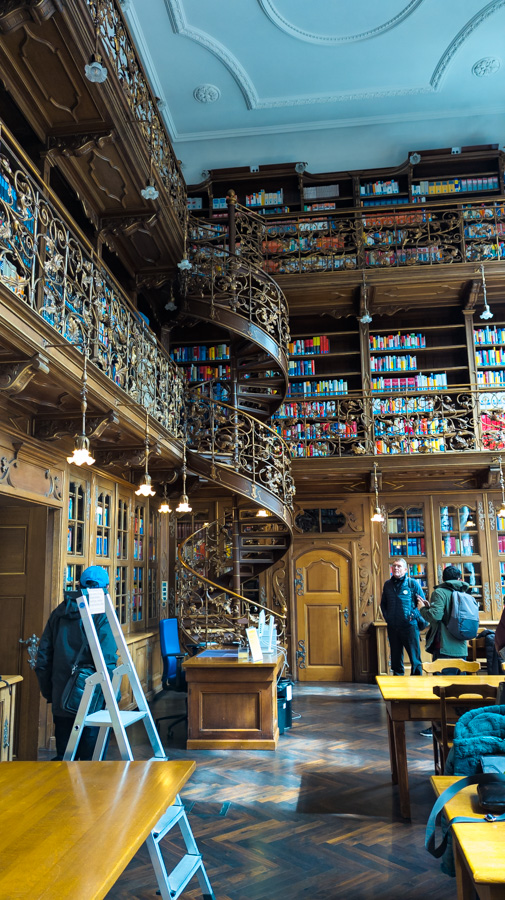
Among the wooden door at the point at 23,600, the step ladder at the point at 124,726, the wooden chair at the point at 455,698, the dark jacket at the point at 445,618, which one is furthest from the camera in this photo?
the dark jacket at the point at 445,618

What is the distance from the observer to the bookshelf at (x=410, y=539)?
930 cm

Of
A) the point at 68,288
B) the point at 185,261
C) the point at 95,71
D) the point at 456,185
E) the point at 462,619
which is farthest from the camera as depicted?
the point at 456,185

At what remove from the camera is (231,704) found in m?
5.77

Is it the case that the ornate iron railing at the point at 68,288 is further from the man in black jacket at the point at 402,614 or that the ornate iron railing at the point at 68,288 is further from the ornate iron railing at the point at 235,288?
the man in black jacket at the point at 402,614

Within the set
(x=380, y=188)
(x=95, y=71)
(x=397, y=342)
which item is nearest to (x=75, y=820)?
(x=95, y=71)

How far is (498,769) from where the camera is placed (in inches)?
87.7

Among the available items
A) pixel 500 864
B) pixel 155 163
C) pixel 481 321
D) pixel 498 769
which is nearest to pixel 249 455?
pixel 155 163

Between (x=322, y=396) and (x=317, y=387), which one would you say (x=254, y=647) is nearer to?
(x=322, y=396)

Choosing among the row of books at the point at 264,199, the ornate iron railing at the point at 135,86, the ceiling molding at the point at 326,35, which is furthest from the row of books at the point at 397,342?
the ceiling molding at the point at 326,35

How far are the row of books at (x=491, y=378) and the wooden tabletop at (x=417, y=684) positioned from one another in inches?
219

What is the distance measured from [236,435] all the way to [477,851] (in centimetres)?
602

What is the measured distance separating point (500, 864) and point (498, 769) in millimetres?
562

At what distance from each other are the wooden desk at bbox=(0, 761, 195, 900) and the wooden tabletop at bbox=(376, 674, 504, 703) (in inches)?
71.6

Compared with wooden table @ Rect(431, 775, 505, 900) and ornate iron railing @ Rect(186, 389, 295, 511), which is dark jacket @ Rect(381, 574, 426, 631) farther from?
wooden table @ Rect(431, 775, 505, 900)
